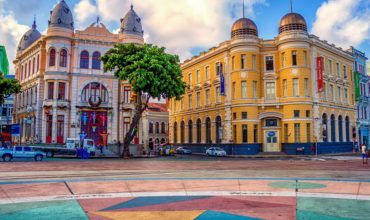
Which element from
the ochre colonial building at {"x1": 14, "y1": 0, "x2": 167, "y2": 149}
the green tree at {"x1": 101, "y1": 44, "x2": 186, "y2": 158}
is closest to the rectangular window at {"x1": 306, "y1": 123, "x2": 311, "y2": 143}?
the green tree at {"x1": 101, "y1": 44, "x2": 186, "y2": 158}

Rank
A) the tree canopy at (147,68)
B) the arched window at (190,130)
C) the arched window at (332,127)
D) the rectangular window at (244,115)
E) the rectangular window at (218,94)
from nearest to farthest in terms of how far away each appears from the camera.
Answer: the tree canopy at (147,68), the rectangular window at (244,115), the arched window at (332,127), the rectangular window at (218,94), the arched window at (190,130)

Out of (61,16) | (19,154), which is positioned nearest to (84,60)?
(61,16)

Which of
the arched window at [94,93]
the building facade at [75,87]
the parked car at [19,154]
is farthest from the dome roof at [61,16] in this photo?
the parked car at [19,154]

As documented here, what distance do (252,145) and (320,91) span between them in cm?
1169

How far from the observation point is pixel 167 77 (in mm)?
37812

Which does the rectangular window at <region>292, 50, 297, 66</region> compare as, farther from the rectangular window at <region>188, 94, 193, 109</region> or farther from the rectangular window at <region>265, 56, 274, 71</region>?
the rectangular window at <region>188, 94, 193, 109</region>

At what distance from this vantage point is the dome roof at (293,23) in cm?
4638

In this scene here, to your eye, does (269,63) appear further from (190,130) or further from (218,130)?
(190,130)

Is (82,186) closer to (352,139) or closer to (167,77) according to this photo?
(167,77)

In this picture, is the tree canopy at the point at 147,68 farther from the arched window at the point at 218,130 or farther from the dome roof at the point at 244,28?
the dome roof at the point at 244,28

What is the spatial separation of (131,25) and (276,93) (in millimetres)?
22461

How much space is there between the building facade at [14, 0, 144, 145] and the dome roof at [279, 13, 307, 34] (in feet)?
66.0

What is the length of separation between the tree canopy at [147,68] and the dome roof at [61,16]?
10.7 m

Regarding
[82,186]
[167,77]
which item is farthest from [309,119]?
[82,186]
